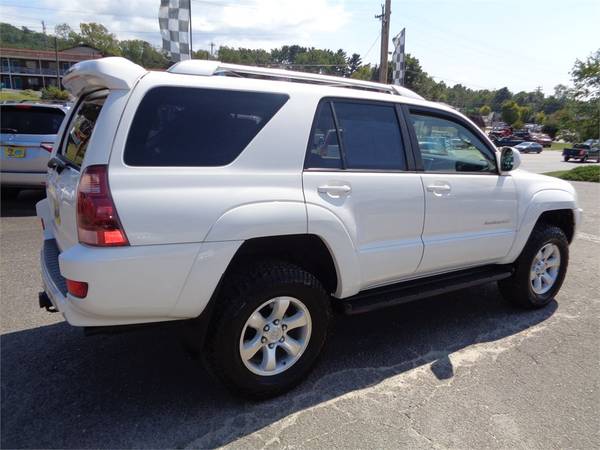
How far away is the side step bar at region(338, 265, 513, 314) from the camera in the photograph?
3012 millimetres

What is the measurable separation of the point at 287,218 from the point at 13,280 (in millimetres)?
3320

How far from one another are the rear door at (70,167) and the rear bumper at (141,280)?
259mm

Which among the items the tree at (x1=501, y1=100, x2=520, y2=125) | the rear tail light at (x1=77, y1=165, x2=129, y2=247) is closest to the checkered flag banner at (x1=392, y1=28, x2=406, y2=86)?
the rear tail light at (x1=77, y1=165, x2=129, y2=247)

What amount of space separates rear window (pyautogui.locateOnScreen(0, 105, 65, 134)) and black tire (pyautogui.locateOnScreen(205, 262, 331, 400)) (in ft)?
21.1

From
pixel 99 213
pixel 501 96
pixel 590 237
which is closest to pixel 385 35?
pixel 590 237

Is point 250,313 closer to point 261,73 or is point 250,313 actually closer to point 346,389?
point 346,389

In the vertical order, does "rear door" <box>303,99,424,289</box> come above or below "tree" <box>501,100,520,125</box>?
below

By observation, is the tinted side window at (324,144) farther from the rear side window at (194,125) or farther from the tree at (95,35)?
the tree at (95,35)

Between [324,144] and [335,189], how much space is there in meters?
0.30

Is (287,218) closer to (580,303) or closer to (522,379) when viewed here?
(522,379)

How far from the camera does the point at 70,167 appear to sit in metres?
2.67

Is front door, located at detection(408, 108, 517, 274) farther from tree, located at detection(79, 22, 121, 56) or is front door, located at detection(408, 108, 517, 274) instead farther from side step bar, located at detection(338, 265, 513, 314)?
tree, located at detection(79, 22, 121, 56)

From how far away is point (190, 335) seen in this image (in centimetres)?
251

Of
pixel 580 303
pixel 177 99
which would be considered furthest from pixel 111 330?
pixel 580 303
